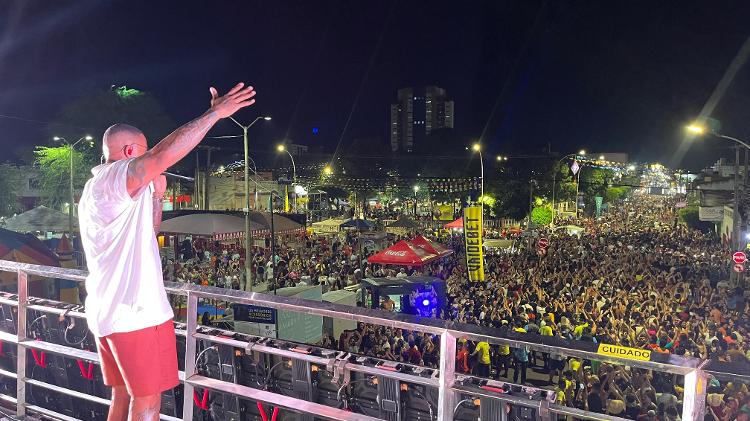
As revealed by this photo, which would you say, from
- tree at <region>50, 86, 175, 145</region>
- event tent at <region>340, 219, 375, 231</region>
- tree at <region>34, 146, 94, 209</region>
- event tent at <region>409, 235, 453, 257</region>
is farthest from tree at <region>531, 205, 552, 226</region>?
tree at <region>34, 146, 94, 209</region>

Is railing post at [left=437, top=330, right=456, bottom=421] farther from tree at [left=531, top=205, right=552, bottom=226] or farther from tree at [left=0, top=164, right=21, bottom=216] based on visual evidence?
tree at [left=0, top=164, right=21, bottom=216]

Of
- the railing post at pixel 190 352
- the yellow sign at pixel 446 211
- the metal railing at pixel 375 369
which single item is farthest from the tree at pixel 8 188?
the railing post at pixel 190 352

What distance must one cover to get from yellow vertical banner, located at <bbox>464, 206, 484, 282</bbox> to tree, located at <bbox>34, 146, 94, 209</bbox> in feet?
100

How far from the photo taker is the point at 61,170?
36.4 meters

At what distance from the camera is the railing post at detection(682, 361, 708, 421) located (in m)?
1.63

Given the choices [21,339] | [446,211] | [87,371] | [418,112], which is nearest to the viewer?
[21,339]

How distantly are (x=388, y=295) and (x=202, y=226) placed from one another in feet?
21.7

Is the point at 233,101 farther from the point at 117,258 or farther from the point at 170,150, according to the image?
the point at 117,258

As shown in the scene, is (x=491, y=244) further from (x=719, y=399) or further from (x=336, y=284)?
(x=719, y=399)

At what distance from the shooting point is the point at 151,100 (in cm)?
4997

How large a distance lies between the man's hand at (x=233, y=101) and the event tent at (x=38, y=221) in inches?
1004

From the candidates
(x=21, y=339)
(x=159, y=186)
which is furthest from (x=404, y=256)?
(x=159, y=186)

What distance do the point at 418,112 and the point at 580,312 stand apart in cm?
17227

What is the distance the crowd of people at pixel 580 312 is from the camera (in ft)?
23.1
